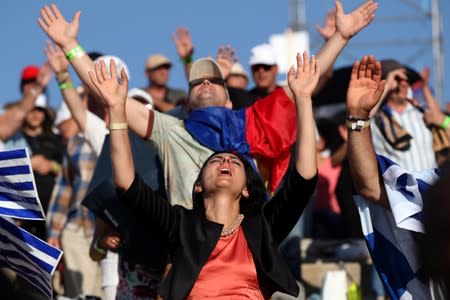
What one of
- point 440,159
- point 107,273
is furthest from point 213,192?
point 440,159

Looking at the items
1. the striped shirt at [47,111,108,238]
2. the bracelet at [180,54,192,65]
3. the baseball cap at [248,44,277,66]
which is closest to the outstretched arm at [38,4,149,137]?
the striped shirt at [47,111,108,238]

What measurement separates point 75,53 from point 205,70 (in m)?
0.74

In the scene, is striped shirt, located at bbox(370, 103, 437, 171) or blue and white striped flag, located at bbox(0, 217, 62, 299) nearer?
blue and white striped flag, located at bbox(0, 217, 62, 299)

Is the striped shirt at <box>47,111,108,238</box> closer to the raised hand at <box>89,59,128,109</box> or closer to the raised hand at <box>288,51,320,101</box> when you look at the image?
the raised hand at <box>89,59,128,109</box>

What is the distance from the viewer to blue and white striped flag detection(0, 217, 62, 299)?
4.33m

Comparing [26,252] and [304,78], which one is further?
[304,78]

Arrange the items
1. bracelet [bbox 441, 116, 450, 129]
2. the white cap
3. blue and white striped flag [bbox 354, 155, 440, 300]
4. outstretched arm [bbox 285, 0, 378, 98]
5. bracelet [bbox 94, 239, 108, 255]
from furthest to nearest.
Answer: the white cap, bracelet [bbox 441, 116, 450, 129], bracelet [bbox 94, 239, 108, 255], outstretched arm [bbox 285, 0, 378, 98], blue and white striped flag [bbox 354, 155, 440, 300]

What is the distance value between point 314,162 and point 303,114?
0.24 m

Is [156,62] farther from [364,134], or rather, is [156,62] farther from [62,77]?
[364,134]

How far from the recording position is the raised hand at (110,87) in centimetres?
475

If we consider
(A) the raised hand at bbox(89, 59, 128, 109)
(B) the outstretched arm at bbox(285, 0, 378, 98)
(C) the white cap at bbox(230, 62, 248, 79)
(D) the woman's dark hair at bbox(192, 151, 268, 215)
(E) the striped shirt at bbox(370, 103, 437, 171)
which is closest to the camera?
(A) the raised hand at bbox(89, 59, 128, 109)

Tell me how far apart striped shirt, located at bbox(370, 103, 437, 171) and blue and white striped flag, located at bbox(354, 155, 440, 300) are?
2.99 metres

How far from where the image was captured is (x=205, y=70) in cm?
565

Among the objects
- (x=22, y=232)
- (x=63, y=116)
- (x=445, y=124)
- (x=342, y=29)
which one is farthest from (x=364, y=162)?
(x=63, y=116)
